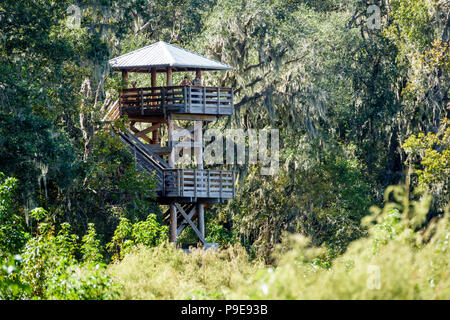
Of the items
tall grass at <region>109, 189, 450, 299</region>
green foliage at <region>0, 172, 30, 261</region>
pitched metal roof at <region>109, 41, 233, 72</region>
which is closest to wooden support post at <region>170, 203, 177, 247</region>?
pitched metal roof at <region>109, 41, 233, 72</region>

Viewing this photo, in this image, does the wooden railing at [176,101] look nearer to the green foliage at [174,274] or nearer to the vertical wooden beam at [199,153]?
the vertical wooden beam at [199,153]

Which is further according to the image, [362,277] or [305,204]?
[305,204]

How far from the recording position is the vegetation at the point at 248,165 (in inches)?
523

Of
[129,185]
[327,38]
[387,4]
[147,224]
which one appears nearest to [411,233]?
[147,224]

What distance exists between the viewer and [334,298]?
9.21 metres

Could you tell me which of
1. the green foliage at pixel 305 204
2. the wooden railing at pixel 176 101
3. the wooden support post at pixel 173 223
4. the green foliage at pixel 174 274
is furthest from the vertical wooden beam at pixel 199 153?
the green foliage at pixel 174 274

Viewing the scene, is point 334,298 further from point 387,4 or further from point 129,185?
point 387,4

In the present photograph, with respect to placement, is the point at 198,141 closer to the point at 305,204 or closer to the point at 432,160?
the point at 432,160

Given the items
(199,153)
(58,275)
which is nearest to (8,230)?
(58,275)

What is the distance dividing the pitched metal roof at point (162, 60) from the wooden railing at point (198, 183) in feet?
11.2

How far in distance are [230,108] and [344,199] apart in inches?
368

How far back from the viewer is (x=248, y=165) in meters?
35.0

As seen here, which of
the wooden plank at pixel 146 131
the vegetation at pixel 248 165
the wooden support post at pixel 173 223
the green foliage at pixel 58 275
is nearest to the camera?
the green foliage at pixel 58 275

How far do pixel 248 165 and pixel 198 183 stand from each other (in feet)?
22.3
